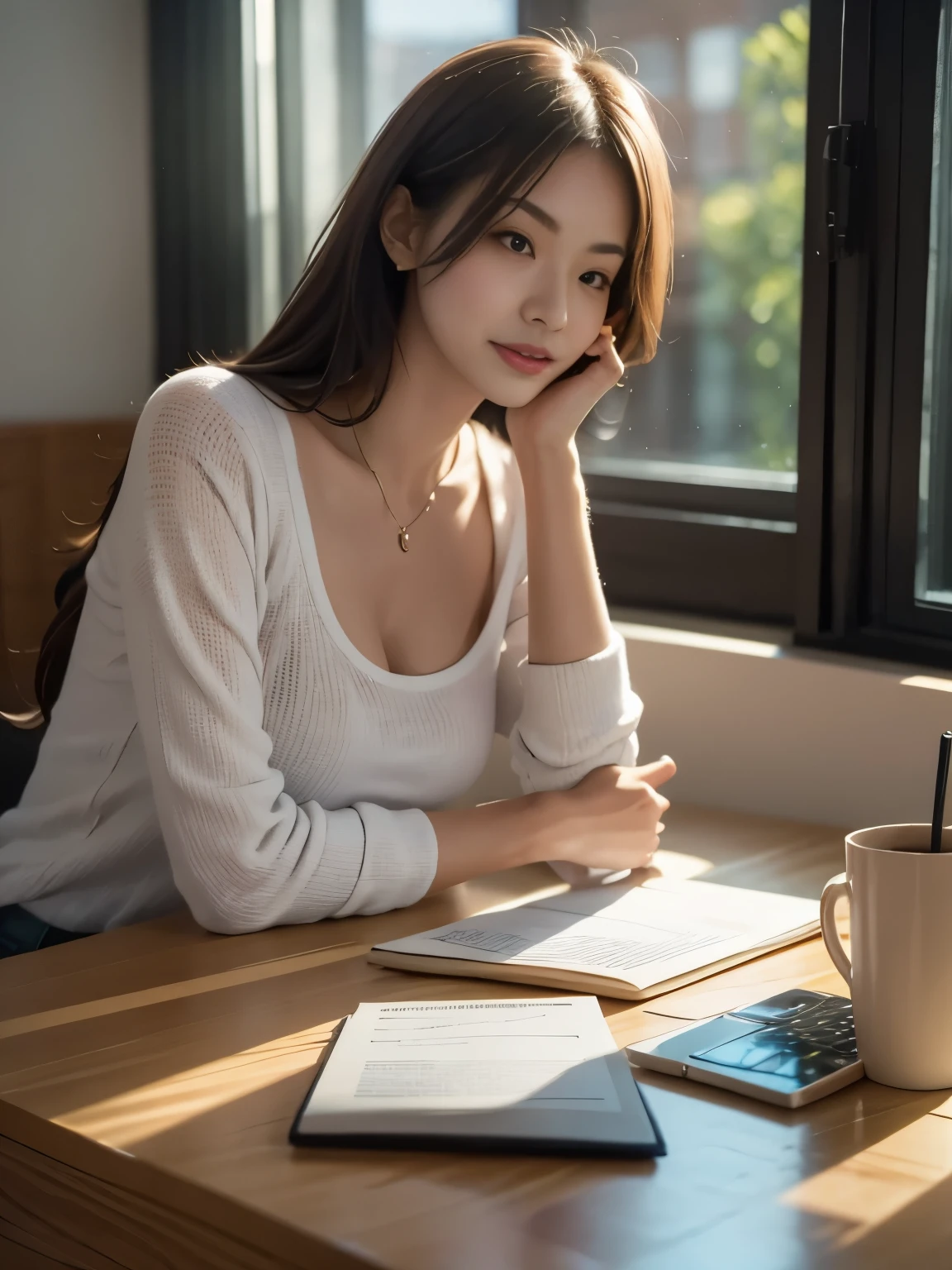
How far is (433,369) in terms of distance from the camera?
142cm

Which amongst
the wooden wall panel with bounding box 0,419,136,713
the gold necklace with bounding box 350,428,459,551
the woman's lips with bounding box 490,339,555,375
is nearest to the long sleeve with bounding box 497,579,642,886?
the gold necklace with bounding box 350,428,459,551

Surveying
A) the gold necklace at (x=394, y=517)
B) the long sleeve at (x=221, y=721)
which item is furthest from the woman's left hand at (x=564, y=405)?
the long sleeve at (x=221, y=721)

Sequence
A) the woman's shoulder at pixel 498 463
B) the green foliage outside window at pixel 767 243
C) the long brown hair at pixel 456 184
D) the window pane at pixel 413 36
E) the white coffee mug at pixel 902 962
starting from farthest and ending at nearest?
1. the window pane at pixel 413 36
2. the green foliage outside window at pixel 767 243
3. the woman's shoulder at pixel 498 463
4. the long brown hair at pixel 456 184
5. the white coffee mug at pixel 902 962

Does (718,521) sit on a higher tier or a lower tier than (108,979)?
higher

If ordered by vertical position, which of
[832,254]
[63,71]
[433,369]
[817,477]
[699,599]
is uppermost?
[63,71]

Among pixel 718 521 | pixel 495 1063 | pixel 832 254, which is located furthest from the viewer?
pixel 718 521

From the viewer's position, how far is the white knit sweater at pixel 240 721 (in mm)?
1143

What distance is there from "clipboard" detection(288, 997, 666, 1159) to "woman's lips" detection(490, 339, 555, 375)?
680 millimetres

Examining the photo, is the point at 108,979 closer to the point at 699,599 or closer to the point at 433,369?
the point at 433,369

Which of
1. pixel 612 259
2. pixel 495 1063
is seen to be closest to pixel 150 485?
pixel 612 259

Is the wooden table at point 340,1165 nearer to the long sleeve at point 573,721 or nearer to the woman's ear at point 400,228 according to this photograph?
the long sleeve at point 573,721

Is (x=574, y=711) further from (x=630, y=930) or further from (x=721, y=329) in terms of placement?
(x=721, y=329)

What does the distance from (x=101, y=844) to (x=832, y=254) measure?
98 centimetres

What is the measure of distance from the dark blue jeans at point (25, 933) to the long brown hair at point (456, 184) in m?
0.31
